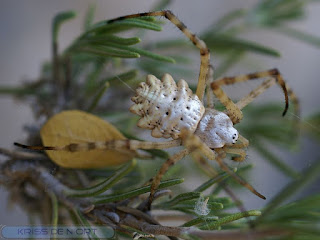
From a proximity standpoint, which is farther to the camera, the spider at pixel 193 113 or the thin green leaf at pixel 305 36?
the thin green leaf at pixel 305 36

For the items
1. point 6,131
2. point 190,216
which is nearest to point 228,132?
point 190,216

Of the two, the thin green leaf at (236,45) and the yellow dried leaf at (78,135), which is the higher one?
the thin green leaf at (236,45)

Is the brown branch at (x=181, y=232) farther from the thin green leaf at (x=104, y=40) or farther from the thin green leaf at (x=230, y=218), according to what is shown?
the thin green leaf at (x=104, y=40)

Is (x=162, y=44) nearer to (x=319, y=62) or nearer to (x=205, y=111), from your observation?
(x=205, y=111)

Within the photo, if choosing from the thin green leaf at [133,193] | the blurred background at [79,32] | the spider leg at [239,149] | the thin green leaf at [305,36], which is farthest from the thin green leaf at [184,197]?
the thin green leaf at [305,36]

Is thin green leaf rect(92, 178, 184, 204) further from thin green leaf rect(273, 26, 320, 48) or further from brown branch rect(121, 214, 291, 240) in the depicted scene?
thin green leaf rect(273, 26, 320, 48)

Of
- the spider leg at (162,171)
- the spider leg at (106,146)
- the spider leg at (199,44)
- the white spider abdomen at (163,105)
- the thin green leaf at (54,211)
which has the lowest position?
the thin green leaf at (54,211)
